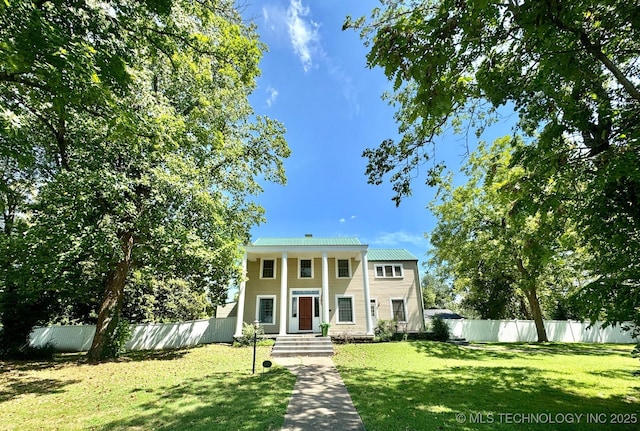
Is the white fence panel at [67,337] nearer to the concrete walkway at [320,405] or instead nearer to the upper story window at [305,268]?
the upper story window at [305,268]

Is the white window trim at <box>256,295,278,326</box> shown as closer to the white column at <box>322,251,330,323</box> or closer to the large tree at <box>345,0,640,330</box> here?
the white column at <box>322,251,330,323</box>

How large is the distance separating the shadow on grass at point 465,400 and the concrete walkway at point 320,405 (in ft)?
0.76

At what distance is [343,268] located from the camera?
1819cm

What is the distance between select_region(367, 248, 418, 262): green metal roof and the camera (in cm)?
1941

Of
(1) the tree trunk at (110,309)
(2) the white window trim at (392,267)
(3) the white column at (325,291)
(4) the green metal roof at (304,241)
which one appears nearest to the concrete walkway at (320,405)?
(3) the white column at (325,291)

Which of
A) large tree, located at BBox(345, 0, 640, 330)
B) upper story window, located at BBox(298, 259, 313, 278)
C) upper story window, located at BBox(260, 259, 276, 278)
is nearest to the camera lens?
large tree, located at BBox(345, 0, 640, 330)

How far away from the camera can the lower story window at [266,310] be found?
16.9 metres

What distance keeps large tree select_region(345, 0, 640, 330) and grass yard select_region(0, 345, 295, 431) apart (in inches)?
217

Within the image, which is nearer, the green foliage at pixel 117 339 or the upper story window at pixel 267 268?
the green foliage at pixel 117 339

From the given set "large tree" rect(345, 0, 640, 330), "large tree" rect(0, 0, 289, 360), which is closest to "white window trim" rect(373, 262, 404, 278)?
"large tree" rect(0, 0, 289, 360)

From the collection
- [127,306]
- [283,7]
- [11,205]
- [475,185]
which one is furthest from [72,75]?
[127,306]

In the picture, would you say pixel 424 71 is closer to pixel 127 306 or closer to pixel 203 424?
pixel 203 424

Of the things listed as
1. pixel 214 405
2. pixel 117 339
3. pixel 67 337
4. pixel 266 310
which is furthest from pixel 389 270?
pixel 67 337

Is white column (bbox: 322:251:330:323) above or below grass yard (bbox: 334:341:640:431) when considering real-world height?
above
